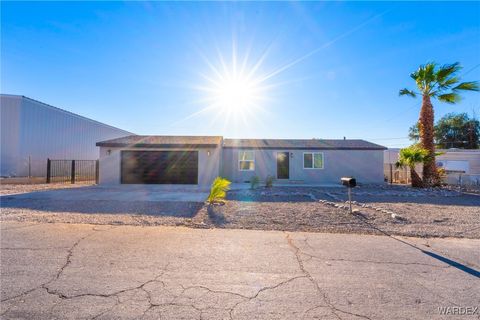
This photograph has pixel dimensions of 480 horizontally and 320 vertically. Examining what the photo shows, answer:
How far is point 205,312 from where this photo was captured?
247 centimetres

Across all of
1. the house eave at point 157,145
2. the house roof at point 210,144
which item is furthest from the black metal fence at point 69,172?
the house roof at point 210,144

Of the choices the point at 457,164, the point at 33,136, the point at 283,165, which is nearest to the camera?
the point at 283,165

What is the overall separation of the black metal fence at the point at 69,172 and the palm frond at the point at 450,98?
74.3 ft

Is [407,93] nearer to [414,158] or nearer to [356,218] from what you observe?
[414,158]

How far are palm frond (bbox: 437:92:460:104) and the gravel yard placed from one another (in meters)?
7.41

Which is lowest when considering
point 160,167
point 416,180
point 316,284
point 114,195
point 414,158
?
point 316,284

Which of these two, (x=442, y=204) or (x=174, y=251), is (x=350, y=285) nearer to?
(x=174, y=251)

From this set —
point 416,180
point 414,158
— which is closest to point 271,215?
point 414,158

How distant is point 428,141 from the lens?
1430 centimetres

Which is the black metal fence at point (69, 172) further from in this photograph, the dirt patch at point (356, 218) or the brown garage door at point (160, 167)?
the dirt patch at point (356, 218)

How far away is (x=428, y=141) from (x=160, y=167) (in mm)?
16166

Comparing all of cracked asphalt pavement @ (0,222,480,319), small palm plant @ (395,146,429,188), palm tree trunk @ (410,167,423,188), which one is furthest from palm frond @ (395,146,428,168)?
cracked asphalt pavement @ (0,222,480,319)

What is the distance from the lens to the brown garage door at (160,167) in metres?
14.6

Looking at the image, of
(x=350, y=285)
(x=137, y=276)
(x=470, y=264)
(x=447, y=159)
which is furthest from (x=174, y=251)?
(x=447, y=159)
